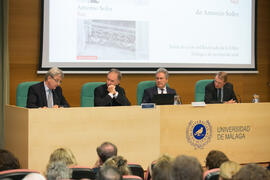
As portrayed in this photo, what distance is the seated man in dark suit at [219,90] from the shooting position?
588 cm

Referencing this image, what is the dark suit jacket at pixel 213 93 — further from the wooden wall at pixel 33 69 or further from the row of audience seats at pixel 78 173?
the row of audience seats at pixel 78 173

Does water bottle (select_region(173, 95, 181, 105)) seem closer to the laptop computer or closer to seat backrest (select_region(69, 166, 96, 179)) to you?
the laptop computer

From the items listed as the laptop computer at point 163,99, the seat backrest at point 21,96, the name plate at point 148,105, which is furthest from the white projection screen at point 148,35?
the name plate at point 148,105

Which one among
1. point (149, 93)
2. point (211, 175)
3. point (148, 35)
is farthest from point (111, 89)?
point (211, 175)

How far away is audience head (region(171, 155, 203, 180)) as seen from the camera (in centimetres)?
201

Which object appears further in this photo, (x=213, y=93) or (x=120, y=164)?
(x=213, y=93)

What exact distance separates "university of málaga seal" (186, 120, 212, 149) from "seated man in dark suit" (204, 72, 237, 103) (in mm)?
952

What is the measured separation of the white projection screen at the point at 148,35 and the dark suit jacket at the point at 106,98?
3.73 ft

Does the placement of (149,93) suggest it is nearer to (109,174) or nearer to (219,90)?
(219,90)

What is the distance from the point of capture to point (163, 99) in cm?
489

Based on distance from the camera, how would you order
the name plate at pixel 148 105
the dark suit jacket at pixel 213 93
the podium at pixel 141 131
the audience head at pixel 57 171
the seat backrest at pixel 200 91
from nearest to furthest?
1. the audience head at pixel 57 171
2. the podium at pixel 141 131
3. the name plate at pixel 148 105
4. the dark suit jacket at pixel 213 93
5. the seat backrest at pixel 200 91

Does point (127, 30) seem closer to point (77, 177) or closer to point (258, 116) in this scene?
point (258, 116)

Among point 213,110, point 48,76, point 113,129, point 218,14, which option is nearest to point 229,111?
point 213,110

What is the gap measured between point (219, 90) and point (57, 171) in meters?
4.04
